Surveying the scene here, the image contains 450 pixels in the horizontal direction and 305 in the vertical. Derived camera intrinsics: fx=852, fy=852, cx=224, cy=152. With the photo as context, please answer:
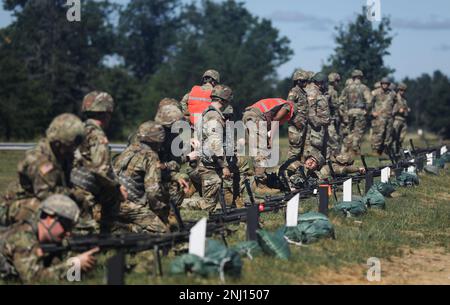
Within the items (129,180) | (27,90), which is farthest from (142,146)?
(27,90)

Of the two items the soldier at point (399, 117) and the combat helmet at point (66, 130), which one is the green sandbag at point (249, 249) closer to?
the combat helmet at point (66, 130)

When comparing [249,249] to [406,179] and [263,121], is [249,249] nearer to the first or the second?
[263,121]

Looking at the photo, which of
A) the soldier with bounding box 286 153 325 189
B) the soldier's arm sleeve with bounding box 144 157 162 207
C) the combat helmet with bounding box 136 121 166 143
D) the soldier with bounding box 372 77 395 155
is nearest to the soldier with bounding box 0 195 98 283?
the soldier's arm sleeve with bounding box 144 157 162 207

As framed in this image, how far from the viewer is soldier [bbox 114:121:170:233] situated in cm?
1170

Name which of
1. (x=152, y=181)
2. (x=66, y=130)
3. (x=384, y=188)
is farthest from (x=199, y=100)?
(x=66, y=130)

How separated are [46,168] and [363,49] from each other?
3450cm

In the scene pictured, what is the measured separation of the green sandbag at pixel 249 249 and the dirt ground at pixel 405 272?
2.89 ft

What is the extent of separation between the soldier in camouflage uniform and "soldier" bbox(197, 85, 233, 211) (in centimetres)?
476

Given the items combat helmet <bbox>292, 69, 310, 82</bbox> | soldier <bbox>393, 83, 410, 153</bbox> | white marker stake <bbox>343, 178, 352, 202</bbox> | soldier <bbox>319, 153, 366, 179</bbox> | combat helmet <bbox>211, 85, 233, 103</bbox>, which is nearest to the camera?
combat helmet <bbox>211, 85, 233, 103</bbox>

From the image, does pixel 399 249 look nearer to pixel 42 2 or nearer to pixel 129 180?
pixel 129 180

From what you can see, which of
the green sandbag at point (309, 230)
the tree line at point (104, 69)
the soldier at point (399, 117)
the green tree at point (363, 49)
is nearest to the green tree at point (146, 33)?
the tree line at point (104, 69)

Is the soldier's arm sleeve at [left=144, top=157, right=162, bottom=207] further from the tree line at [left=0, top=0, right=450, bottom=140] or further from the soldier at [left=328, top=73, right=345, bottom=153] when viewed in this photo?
the tree line at [left=0, top=0, right=450, bottom=140]

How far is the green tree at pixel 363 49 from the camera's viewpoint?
41688 millimetres
